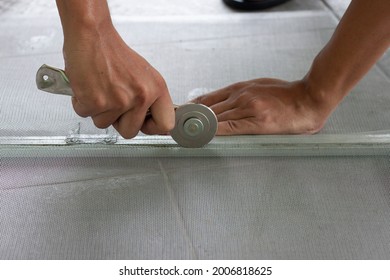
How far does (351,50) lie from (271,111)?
22cm

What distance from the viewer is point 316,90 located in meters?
1.22

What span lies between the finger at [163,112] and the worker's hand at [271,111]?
252mm

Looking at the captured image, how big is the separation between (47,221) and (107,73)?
32 cm

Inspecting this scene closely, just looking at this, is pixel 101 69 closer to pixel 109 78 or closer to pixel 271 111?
pixel 109 78

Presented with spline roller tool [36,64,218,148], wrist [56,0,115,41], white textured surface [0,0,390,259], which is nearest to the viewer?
wrist [56,0,115,41]

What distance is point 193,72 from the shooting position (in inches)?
57.2

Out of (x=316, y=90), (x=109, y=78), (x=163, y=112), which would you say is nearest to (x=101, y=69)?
(x=109, y=78)

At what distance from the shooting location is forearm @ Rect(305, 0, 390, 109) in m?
1.11

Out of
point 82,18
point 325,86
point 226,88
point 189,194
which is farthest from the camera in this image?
point 226,88

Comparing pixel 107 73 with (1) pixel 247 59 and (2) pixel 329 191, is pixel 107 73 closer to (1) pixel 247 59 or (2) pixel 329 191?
(2) pixel 329 191

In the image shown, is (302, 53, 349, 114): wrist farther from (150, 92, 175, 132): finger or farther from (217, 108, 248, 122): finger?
(150, 92, 175, 132): finger

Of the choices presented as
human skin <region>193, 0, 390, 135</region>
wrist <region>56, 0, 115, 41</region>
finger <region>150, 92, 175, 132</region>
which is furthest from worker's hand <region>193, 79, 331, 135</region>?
wrist <region>56, 0, 115, 41</region>

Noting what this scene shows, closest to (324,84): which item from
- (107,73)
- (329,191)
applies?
(329,191)

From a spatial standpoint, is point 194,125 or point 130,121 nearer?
point 130,121
